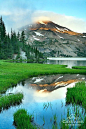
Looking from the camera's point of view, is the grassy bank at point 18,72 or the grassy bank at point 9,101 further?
the grassy bank at point 18,72

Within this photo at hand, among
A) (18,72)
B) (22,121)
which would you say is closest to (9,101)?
(22,121)

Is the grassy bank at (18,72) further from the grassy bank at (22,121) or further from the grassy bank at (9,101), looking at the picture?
the grassy bank at (22,121)

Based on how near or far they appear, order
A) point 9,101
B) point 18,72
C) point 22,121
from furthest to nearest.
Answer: point 18,72 → point 9,101 → point 22,121

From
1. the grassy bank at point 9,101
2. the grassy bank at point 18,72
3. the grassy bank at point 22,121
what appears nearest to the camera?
the grassy bank at point 22,121

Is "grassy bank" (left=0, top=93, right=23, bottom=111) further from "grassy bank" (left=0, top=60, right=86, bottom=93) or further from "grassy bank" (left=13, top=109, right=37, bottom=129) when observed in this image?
"grassy bank" (left=0, top=60, right=86, bottom=93)

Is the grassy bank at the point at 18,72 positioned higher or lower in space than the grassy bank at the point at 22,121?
lower

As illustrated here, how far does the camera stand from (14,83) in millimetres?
24344

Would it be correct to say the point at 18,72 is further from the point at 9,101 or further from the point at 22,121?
the point at 22,121

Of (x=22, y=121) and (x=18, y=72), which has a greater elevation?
(x=22, y=121)

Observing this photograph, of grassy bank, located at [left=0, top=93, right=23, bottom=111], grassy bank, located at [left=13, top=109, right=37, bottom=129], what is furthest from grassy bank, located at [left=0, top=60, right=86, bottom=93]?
grassy bank, located at [left=13, top=109, right=37, bottom=129]

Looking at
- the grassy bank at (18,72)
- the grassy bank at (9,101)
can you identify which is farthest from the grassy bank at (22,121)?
the grassy bank at (18,72)

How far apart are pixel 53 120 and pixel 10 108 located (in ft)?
15.3

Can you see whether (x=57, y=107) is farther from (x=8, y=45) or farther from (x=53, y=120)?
(x=8, y=45)

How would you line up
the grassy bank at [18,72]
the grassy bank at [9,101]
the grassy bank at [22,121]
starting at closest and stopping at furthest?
the grassy bank at [22,121]
the grassy bank at [9,101]
the grassy bank at [18,72]
